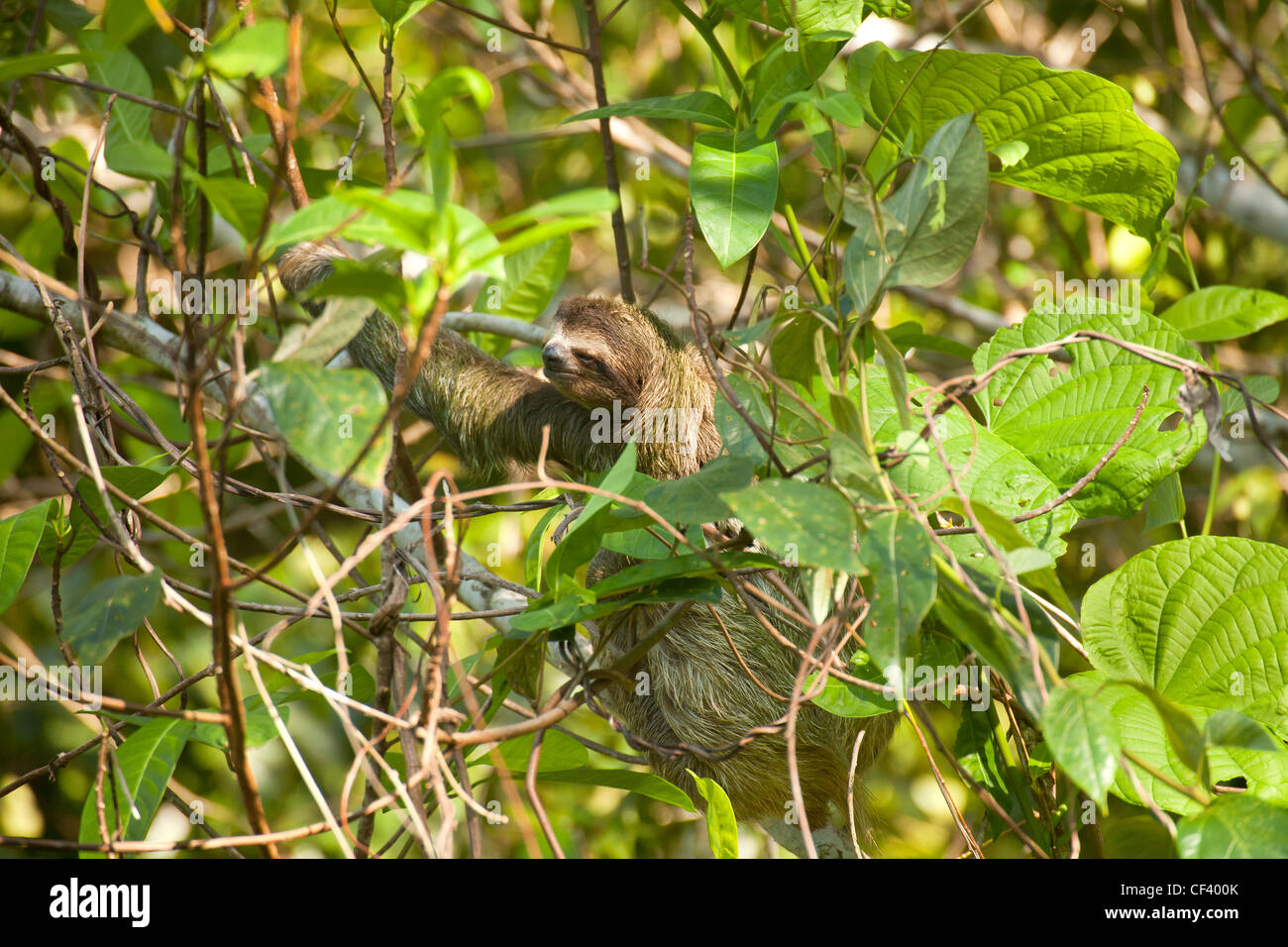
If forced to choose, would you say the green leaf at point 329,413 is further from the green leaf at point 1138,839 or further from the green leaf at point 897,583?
the green leaf at point 1138,839

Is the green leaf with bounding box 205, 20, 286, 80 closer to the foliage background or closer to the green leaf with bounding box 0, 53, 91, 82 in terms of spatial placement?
the green leaf with bounding box 0, 53, 91, 82

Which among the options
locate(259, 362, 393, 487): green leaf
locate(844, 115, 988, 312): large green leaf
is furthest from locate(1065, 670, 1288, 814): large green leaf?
locate(259, 362, 393, 487): green leaf

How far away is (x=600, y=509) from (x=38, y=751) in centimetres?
555

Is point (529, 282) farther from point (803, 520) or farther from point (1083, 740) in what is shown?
point (1083, 740)

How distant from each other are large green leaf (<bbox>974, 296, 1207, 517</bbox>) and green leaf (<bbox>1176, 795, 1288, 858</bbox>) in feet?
2.85

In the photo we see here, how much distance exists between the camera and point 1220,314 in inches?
97.0

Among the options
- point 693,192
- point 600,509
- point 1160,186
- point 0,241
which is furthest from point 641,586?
point 0,241

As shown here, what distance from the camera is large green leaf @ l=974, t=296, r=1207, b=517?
227 cm

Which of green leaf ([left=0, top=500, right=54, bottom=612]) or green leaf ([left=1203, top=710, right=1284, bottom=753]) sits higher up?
green leaf ([left=0, top=500, right=54, bottom=612])

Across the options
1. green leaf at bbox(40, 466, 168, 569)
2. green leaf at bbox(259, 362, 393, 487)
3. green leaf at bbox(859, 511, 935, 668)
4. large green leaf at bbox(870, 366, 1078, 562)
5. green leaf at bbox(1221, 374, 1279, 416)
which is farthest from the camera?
green leaf at bbox(1221, 374, 1279, 416)

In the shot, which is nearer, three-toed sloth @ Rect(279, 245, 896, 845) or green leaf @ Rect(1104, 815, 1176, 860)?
green leaf @ Rect(1104, 815, 1176, 860)

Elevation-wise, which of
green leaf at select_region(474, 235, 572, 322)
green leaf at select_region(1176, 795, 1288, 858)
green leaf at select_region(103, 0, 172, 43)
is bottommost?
green leaf at select_region(1176, 795, 1288, 858)
